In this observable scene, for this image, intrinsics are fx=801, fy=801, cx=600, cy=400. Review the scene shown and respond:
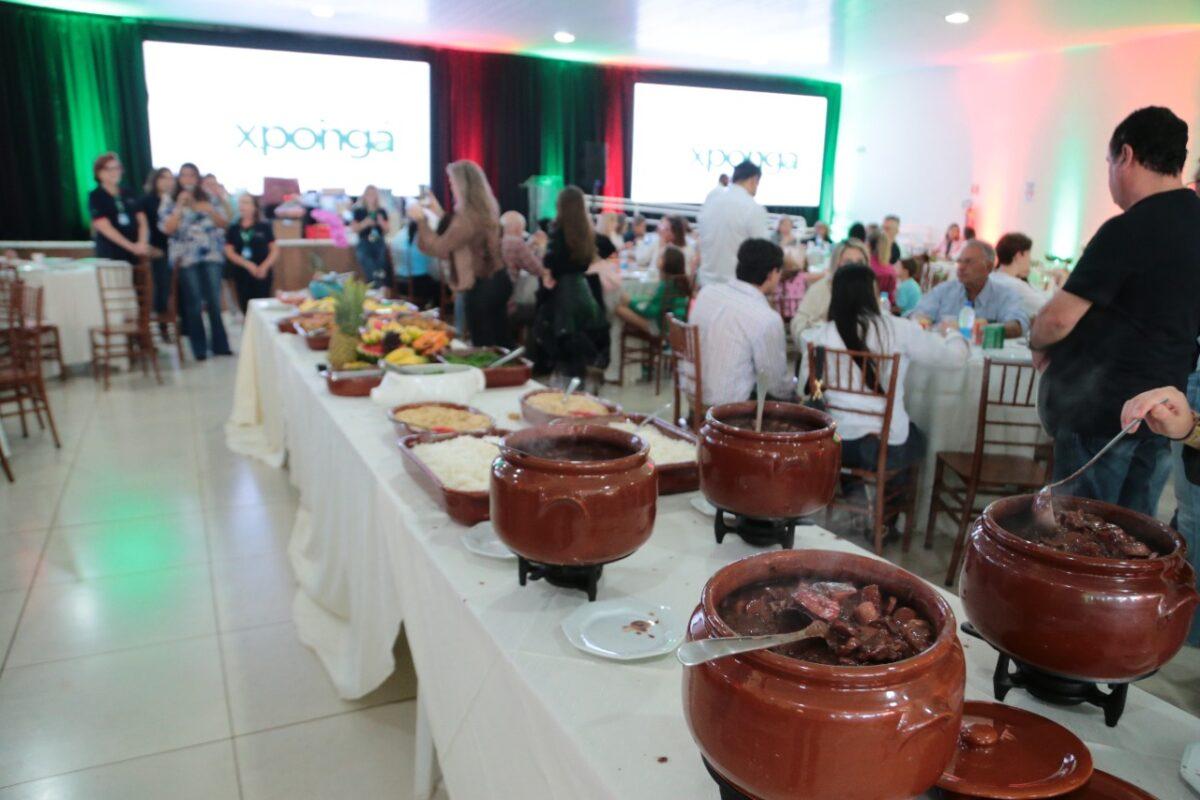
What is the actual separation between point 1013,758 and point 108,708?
6.61 ft

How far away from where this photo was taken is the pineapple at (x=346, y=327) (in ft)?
7.83

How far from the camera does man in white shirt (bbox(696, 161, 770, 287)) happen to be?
168 inches

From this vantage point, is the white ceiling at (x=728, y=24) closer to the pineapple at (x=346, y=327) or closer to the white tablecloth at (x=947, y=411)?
the white tablecloth at (x=947, y=411)

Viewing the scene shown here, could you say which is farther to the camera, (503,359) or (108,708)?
(503,359)

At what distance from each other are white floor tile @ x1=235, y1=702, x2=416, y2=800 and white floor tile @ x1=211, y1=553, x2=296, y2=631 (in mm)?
574

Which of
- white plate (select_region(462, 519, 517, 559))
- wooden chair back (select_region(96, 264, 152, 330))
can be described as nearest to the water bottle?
white plate (select_region(462, 519, 517, 559))

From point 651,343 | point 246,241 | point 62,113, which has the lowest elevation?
point 651,343

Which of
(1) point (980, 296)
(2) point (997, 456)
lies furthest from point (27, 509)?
(1) point (980, 296)

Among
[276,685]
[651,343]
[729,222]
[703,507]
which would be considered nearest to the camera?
[703,507]

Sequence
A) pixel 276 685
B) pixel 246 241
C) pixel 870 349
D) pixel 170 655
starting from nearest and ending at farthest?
pixel 276 685
pixel 170 655
pixel 870 349
pixel 246 241

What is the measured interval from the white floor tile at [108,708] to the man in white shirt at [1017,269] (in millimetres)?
3445

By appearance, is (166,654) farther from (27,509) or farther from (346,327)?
(27,509)

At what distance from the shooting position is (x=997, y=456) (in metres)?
2.86

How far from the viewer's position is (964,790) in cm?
64
